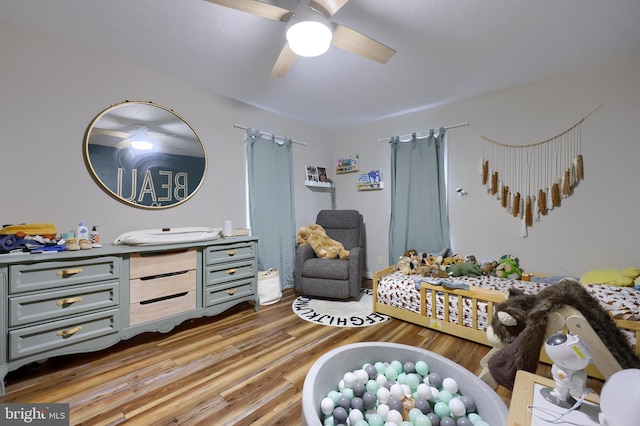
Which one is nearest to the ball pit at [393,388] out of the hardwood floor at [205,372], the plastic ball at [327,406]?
the plastic ball at [327,406]

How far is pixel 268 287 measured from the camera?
2.97 m

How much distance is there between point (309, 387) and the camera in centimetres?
111

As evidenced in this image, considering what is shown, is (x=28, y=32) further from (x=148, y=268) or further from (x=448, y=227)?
(x=448, y=227)

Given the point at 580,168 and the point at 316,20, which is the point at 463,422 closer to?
the point at 316,20

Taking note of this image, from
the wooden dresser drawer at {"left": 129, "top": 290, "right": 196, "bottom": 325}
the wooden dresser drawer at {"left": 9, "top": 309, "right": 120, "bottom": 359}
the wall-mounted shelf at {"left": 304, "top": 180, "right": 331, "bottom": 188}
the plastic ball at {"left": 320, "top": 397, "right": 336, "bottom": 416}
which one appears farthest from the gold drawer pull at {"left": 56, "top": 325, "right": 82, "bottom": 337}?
the wall-mounted shelf at {"left": 304, "top": 180, "right": 331, "bottom": 188}

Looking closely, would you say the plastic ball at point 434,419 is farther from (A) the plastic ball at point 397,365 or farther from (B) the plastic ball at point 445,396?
(A) the plastic ball at point 397,365

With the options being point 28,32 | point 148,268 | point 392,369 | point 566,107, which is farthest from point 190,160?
point 566,107

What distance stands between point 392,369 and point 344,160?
3237 millimetres

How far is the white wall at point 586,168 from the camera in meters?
2.28

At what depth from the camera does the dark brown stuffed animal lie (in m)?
1.10

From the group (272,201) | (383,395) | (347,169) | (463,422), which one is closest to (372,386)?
(383,395)

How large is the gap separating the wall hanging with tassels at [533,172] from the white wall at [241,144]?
7 cm

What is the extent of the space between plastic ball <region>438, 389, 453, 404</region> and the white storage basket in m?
2.04

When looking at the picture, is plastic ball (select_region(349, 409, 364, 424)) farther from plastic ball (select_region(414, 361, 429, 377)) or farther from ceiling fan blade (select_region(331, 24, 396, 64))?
ceiling fan blade (select_region(331, 24, 396, 64))
